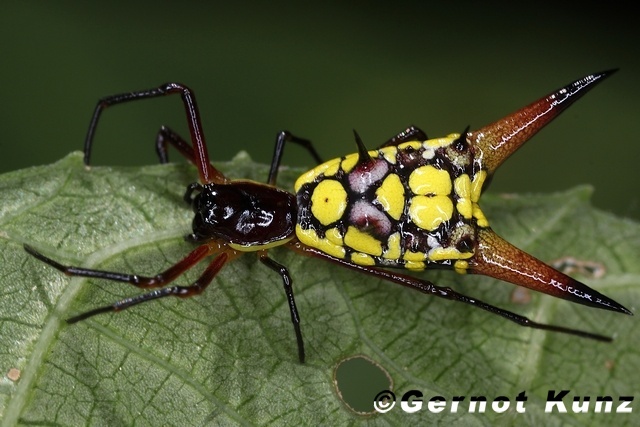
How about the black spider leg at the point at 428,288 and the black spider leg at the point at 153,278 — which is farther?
the black spider leg at the point at 428,288

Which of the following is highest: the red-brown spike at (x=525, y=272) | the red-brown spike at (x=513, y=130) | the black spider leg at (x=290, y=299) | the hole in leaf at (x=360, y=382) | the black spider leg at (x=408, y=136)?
the red-brown spike at (x=513, y=130)

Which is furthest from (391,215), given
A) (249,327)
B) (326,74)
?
(326,74)

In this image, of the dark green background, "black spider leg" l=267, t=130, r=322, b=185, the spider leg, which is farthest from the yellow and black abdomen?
the dark green background

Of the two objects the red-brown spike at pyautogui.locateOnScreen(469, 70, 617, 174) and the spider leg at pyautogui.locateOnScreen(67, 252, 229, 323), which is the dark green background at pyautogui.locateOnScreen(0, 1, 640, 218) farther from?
the red-brown spike at pyautogui.locateOnScreen(469, 70, 617, 174)

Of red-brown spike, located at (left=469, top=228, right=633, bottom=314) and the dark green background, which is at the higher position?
the dark green background

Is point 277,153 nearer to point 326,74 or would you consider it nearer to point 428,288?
point 428,288

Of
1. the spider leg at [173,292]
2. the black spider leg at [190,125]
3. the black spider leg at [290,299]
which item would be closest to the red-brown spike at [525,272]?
the black spider leg at [290,299]

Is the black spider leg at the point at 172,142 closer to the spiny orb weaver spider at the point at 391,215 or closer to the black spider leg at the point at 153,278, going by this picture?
the spiny orb weaver spider at the point at 391,215
